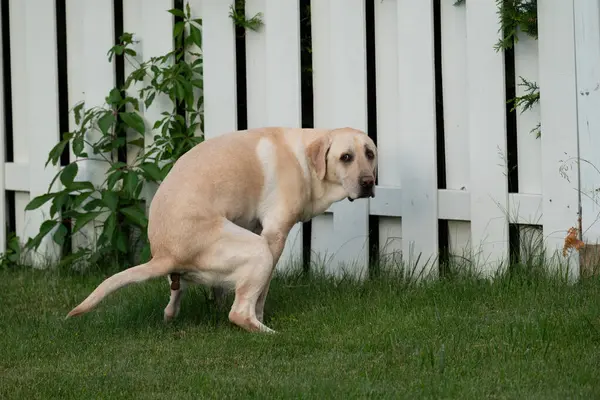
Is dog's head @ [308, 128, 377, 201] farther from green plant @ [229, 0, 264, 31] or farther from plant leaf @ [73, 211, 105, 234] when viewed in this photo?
plant leaf @ [73, 211, 105, 234]

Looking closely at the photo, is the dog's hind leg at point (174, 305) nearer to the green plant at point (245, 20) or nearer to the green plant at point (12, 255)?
the green plant at point (245, 20)

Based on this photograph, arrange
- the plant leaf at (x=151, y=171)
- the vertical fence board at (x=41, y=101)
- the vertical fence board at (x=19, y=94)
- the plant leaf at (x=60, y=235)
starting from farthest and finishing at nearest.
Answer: the vertical fence board at (x=19, y=94)
the vertical fence board at (x=41, y=101)
the plant leaf at (x=60, y=235)
the plant leaf at (x=151, y=171)

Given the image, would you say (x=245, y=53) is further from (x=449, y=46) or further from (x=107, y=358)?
(x=107, y=358)

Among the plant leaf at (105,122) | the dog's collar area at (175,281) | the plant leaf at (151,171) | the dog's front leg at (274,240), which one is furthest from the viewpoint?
the plant leaf at (105,122)

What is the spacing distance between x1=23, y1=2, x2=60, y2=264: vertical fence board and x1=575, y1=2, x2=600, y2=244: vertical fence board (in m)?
3.67

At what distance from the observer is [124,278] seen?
507 cm

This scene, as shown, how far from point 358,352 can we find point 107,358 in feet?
3.79

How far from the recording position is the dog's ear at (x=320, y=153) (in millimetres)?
5609

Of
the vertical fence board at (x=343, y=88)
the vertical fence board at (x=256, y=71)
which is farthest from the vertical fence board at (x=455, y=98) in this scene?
the vertical fence board at (x=256, y=71)

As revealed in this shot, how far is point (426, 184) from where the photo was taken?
632 centimetres

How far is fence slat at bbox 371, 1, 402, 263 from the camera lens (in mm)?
6465

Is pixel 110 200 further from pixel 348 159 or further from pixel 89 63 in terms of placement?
pixel 348 159

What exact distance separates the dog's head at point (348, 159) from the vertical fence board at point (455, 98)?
0.85 meters

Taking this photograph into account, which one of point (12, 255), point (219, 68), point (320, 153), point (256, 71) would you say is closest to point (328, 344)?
point (320, 153)
